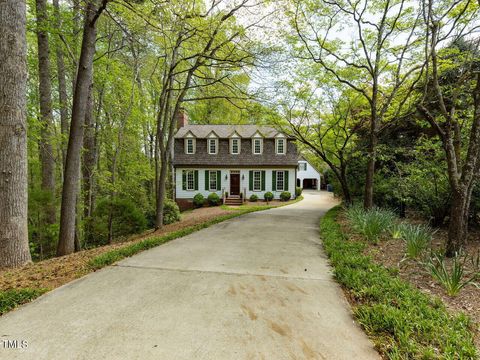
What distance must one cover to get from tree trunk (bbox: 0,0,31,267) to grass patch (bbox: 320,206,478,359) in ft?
18.4

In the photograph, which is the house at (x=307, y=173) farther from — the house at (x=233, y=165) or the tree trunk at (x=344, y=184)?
the tree trunk at (x=344, y=184)

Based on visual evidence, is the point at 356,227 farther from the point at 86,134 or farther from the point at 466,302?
the point at 86,134

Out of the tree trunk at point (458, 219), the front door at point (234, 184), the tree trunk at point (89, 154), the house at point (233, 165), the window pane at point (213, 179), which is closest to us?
the tree trunk at point (458, 219)

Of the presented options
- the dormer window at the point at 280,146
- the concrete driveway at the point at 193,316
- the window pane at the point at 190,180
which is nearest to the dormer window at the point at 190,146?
the window pane at the point at 190,180

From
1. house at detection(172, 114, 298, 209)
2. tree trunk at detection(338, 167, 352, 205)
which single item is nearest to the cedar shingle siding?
house at detection(172, 114, 298, 209)

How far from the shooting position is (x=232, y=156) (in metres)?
19.9

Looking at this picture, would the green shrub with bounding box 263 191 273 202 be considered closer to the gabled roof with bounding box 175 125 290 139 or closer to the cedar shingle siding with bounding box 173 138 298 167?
the cedar shingle siding with bounding box 173 138 298 167

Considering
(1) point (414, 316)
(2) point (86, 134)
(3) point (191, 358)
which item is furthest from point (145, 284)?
(2) point (86, 134)

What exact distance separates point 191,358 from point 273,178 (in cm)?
1807

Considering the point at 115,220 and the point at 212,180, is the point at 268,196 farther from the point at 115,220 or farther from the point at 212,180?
the point at 115,220

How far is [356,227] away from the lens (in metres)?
7.18

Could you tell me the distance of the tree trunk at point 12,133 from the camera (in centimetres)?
409

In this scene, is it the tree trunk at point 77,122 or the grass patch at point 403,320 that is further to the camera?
the tree trunk at point 77,122

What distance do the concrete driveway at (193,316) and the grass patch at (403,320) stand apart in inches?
7.6
